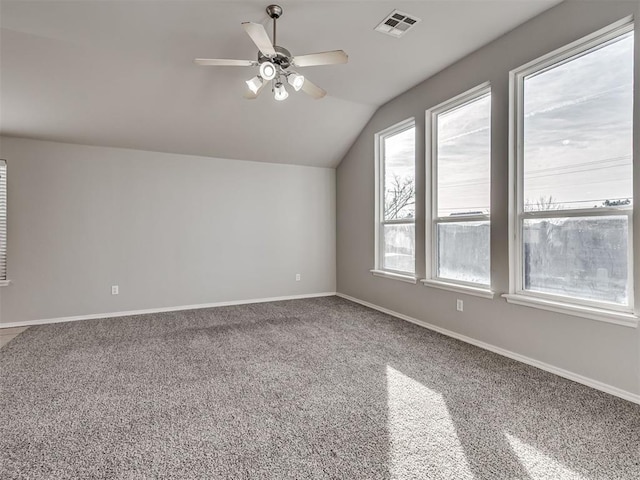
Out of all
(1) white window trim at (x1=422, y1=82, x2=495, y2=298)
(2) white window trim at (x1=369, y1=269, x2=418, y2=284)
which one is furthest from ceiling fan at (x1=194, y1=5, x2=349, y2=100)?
(2) white window trim at (x1=369, y1=269, x2=418, y2=284)

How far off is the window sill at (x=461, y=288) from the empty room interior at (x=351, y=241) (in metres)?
0.03

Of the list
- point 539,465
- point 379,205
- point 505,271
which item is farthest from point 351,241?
point 539,465

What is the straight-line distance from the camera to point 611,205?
2381mm

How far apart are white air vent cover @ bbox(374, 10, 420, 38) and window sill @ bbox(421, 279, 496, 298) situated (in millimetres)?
2526

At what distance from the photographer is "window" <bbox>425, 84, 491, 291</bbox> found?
131 inches

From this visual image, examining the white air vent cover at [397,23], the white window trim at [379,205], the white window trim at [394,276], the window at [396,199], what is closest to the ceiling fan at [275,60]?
the white air vent cover at [397,23]

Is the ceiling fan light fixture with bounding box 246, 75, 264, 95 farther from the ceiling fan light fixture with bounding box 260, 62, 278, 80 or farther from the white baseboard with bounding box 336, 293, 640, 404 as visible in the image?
the white baseboard with bounding box 336, 293, 640, 404

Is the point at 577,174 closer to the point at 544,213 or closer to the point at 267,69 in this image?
the point at 544,213

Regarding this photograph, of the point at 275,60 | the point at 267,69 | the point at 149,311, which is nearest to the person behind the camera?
the point at 267,69

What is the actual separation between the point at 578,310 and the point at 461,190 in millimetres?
1585

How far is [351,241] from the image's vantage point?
559cm

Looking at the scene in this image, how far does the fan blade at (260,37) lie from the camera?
6.96ft

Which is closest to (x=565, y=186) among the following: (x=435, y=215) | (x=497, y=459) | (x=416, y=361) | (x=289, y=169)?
(x=435, y=215)

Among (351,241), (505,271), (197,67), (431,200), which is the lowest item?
(505,271)
